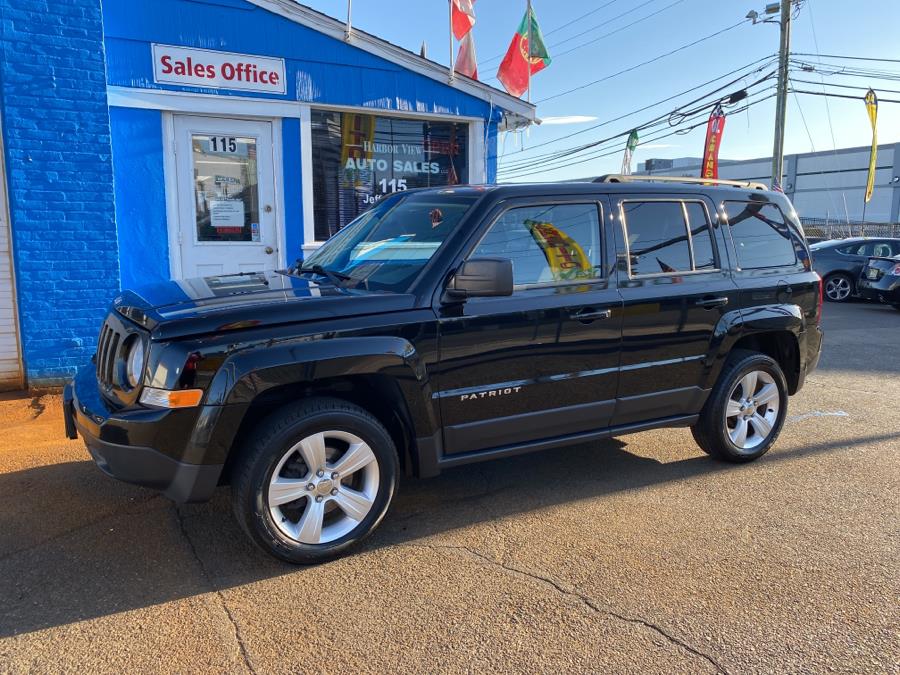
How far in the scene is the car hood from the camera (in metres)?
3.14

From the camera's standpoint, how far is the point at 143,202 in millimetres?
7223

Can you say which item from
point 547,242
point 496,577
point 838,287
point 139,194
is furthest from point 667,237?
point 838,287

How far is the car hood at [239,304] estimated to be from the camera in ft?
10.3

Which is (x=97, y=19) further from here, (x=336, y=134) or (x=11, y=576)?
(x=11, y=576)

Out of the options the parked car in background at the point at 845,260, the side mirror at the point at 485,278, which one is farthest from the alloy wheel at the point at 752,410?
the parked car in background at the point at 845,260

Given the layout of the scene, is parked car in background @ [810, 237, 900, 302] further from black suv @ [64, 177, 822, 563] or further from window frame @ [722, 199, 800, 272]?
black suv @ [64, 177, 822, 563]

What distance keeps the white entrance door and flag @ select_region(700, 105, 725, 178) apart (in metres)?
16.6

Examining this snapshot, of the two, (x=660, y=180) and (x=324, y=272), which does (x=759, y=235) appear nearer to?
(x=660, y=180)

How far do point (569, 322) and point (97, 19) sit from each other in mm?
5380

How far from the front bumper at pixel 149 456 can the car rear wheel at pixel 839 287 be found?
53.6 ft

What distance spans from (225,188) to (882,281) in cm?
1306

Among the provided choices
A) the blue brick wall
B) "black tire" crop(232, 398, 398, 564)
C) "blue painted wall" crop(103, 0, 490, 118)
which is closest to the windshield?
"black tire" crop(232, 398, 398, 564)

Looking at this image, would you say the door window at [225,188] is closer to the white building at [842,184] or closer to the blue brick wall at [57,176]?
the blue brick wall at [57,176]

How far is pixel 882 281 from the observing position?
14.3 meters
